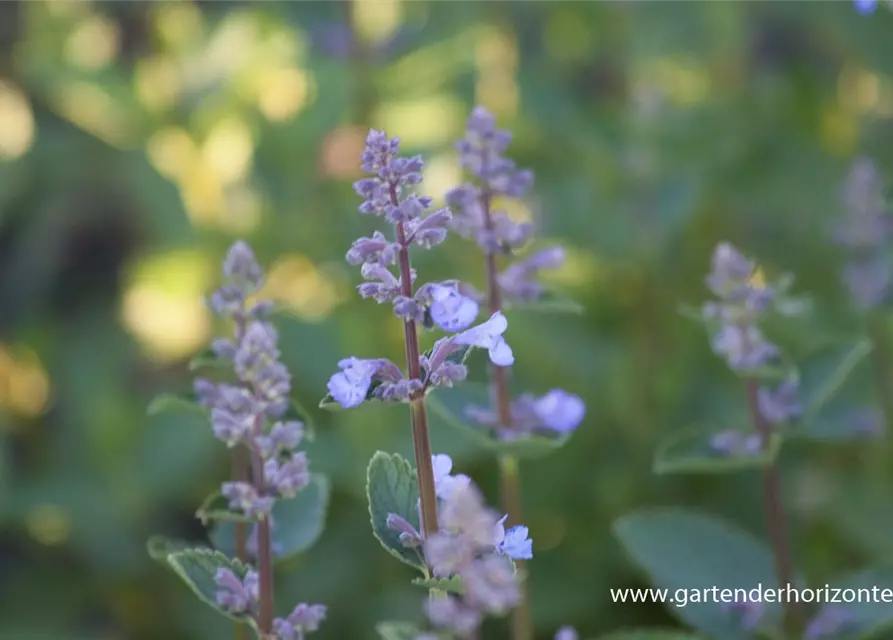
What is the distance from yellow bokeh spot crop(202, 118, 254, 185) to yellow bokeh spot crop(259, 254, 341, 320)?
1.05 feet

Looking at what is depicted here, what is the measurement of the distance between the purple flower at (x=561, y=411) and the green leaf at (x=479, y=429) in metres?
0.02

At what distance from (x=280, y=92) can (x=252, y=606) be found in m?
2.51

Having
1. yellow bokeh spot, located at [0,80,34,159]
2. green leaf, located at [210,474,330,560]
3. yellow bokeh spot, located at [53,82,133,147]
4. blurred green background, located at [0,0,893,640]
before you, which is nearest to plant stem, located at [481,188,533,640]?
green leaf, located at [210,474,330,560]

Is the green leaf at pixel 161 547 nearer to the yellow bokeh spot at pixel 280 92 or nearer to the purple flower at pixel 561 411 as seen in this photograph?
the purple flower at pixel 561 411

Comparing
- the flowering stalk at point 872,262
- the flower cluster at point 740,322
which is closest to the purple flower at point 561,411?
the flower cluster at point 740,322

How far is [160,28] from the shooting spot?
3688mm

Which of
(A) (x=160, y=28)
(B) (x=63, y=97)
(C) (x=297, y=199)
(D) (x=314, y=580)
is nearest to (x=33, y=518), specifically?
(D) (x=314, y=580)

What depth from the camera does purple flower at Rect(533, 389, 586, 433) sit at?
160cm

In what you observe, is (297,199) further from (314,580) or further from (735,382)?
(735,382)

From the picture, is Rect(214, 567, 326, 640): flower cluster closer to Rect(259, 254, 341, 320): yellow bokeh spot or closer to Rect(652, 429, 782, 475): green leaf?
Rect(652, 429, 782, 475): green leaf

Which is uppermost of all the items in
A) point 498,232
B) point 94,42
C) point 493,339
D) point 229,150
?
point 94,42

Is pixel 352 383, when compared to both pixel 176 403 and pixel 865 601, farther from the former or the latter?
pixel 865 601

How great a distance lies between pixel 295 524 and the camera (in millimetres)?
1541

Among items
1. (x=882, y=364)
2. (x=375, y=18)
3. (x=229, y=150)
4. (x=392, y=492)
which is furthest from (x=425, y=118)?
(x=392, y=492)
